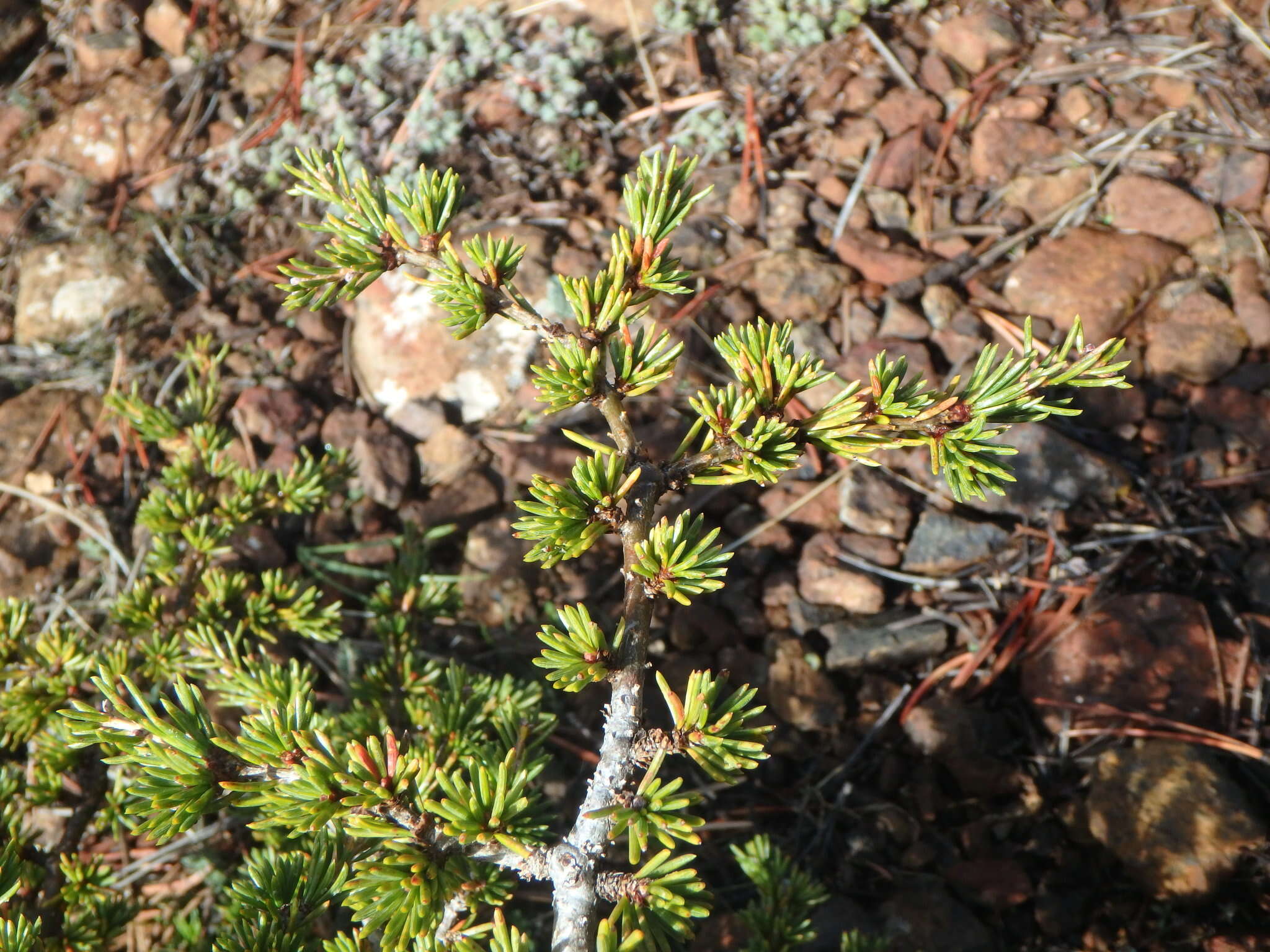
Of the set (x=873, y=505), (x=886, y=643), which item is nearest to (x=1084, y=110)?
(x=873, y=505)

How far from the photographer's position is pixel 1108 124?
3824mm

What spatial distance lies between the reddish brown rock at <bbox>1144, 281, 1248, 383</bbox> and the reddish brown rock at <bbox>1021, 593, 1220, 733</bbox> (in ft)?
3.03

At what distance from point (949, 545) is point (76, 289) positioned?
11.7 ft

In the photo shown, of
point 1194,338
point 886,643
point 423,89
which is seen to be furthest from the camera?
point 423,89

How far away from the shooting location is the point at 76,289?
3.75 metres

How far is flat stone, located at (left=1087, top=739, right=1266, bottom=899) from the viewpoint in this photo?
2420 millimetres

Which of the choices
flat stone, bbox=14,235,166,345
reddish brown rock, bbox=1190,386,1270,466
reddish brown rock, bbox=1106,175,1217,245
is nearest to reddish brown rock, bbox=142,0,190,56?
flat stone, bbox=14,235,166,345

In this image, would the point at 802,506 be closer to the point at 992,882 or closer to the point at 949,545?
the point at 949,545

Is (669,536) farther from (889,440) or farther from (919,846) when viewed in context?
(919,846)

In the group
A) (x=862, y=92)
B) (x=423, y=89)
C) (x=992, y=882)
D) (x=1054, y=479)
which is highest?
(x=423, y=89)

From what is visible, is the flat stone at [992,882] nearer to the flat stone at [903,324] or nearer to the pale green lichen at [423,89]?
the flat stone at [903,324]

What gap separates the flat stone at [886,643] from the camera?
9.53ft

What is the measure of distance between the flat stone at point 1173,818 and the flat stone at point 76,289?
388cm

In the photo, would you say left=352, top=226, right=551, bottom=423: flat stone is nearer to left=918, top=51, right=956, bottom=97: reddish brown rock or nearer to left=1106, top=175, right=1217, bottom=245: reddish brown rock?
left=918, top=51, right=956, bottom=97: reddish brown rock
